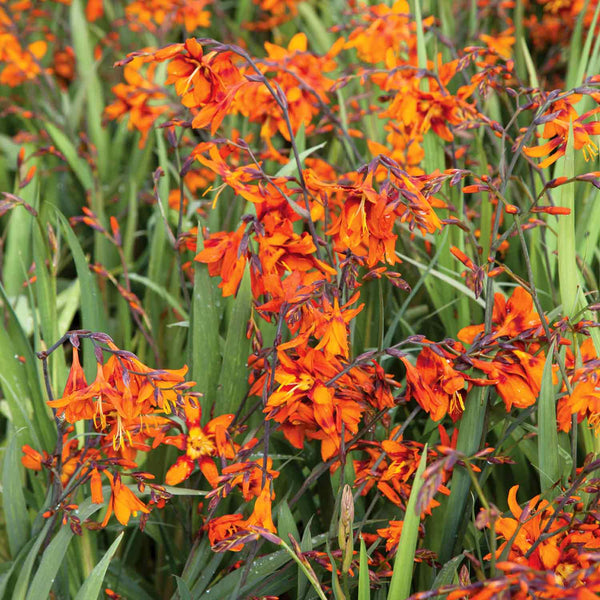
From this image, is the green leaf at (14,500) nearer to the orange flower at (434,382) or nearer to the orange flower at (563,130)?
the orange flower at (434,382)

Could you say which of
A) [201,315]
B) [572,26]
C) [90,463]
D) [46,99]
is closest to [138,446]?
[90,463]

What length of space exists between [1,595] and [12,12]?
2.60 metres

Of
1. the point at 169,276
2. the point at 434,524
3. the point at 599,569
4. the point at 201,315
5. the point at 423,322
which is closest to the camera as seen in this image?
the point at 599,569

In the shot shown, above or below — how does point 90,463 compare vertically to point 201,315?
below

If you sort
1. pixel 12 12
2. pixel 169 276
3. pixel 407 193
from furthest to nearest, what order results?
pixel 12 12, pixel 169 276, pixel 407 193

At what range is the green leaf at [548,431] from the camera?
3.86ft

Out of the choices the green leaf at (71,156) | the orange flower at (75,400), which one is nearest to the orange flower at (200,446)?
the orange flower at (75,400)

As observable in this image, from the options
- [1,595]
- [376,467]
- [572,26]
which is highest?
[572,26]

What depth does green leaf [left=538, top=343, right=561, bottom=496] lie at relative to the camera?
118cm

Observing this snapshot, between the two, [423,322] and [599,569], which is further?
[423,322]

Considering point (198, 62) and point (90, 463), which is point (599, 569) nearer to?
point (90, 463)

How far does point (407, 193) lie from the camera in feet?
3.66

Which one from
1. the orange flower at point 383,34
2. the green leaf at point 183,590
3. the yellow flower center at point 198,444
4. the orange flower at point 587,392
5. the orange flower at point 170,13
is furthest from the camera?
the orange flower at point 170,13

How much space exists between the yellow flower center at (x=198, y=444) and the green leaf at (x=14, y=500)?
12.9 inches
